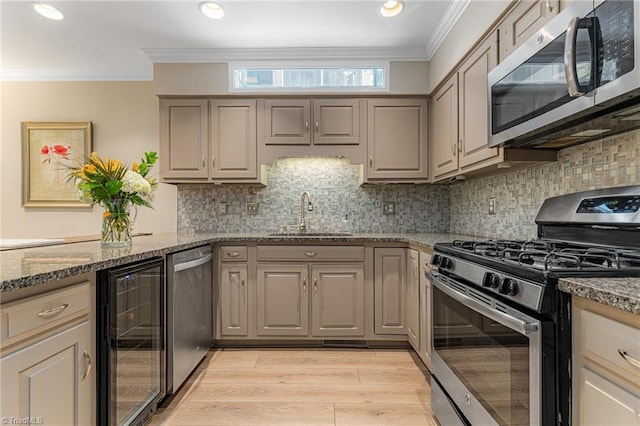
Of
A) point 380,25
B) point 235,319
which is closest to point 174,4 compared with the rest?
point 380,25

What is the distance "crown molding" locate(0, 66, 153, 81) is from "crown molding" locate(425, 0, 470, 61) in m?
2.68

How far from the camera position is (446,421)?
165 centimetres

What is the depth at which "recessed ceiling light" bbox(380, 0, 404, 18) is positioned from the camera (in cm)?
242

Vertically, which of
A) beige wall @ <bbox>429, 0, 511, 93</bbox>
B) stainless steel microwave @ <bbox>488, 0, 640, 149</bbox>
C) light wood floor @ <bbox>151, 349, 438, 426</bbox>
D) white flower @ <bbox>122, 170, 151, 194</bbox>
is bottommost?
light wood floor @ <bbox>151, 349, 438, 426</bbox>

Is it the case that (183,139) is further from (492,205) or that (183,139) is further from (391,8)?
(492,205)

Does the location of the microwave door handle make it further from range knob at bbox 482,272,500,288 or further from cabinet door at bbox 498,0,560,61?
range knob at bbox 482,272,500,288

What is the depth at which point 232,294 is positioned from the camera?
9.53 feet

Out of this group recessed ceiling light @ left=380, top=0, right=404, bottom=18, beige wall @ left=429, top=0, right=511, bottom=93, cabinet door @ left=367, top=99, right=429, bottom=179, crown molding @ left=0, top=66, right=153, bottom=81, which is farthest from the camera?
crown molding @ left=0, top=66, right=153, bottom=81

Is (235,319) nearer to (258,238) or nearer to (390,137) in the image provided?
(258,238)

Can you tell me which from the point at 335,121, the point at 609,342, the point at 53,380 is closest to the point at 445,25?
the point at 335,121

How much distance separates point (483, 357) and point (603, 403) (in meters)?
0.50

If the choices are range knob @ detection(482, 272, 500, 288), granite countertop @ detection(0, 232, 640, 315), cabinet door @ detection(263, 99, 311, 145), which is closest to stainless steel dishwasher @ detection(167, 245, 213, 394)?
granite countertop @ detection(0, 232, 640, 315)

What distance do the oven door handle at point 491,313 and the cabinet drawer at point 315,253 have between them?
3.89ft

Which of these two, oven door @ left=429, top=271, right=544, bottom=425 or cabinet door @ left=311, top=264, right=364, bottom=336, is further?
cabinet door @ left=311, top=264, right=364, bottom=336
